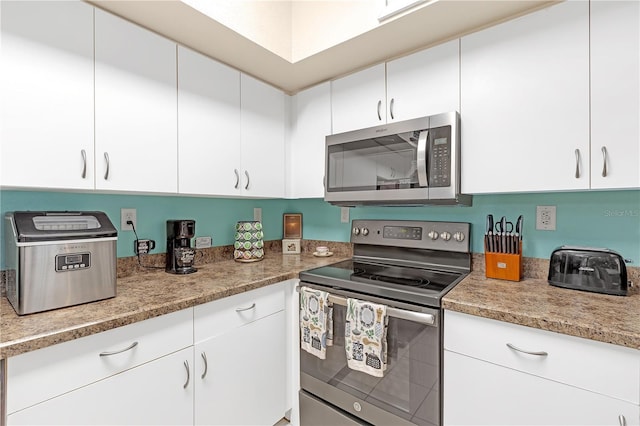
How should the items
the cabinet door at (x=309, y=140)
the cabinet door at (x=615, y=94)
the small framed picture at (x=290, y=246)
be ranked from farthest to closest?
the small framed picture at (x=290, y=246) < the cabinet door at (x=309, y=140) < the cabinet door at (x=615, y=94)

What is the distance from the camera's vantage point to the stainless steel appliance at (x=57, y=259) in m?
1.03

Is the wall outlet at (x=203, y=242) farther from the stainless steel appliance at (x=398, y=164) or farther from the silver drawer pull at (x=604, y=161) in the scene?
the silver drawer pull at (x=604, y=161)

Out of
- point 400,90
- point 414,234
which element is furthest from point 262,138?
point 414,234

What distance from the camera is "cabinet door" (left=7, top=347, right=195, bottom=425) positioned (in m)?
0.91

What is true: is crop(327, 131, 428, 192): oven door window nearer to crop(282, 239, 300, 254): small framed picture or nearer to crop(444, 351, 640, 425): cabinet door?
crop(282, 239, 300, 254): small framed picture

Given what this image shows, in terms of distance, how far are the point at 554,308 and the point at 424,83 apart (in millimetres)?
1166

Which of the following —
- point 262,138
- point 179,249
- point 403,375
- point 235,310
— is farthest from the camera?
point 262,138

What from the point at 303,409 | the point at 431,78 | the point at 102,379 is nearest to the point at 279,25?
the point at 431,78

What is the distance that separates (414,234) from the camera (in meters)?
1.86

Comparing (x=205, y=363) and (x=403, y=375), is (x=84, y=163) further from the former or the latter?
(x=403, y=375)

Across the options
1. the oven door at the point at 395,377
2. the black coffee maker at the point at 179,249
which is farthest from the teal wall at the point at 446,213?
the oven door at the point at 395,377

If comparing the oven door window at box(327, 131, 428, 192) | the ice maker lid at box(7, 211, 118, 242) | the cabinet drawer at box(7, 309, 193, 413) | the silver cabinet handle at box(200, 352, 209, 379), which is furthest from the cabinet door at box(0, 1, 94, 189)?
the oven door window at box(327, 131, 428, 192)

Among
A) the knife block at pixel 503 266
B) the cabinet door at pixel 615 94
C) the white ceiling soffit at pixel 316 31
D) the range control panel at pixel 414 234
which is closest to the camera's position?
the cabinet door at pixel 615 94

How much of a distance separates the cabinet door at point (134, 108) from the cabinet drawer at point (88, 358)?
62 centimetres
